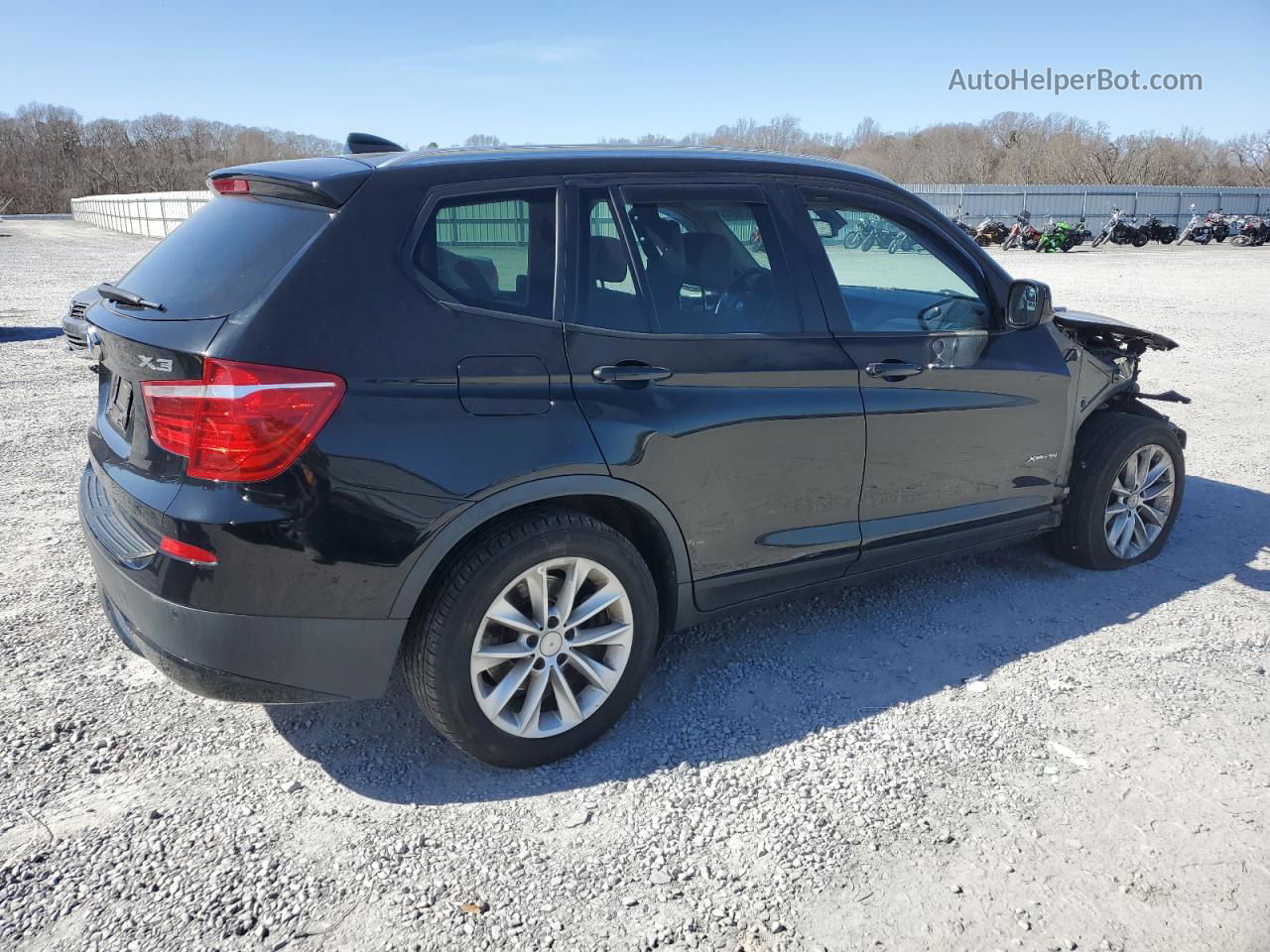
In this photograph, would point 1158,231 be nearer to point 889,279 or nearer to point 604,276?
point 889,279

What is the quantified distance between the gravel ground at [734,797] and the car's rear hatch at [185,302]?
3.14 ft

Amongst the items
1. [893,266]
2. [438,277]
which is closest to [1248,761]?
[893,266]

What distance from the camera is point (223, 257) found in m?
2.89

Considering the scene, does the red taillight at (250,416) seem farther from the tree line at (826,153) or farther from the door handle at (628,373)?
the tree line at (826,153)

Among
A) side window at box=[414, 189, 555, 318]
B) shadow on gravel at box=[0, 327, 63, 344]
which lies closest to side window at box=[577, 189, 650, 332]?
side window at box=[414, 189, 555, 318]

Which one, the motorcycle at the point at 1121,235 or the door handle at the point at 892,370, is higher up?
the motorcycle at the point at 1121,235

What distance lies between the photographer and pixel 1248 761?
317cm

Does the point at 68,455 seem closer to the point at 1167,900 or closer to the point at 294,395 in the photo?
the point at 294,395

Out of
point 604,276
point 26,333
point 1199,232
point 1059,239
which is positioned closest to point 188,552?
point 604,276

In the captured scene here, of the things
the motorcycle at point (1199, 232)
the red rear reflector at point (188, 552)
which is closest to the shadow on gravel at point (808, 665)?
the red rear reflector at point (188, 552)

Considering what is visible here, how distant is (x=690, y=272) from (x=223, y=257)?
59.1 inches

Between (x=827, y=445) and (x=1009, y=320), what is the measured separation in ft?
3.86

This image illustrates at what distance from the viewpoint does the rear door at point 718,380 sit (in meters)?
3.08

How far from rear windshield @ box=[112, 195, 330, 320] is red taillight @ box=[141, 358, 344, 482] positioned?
0.24m
